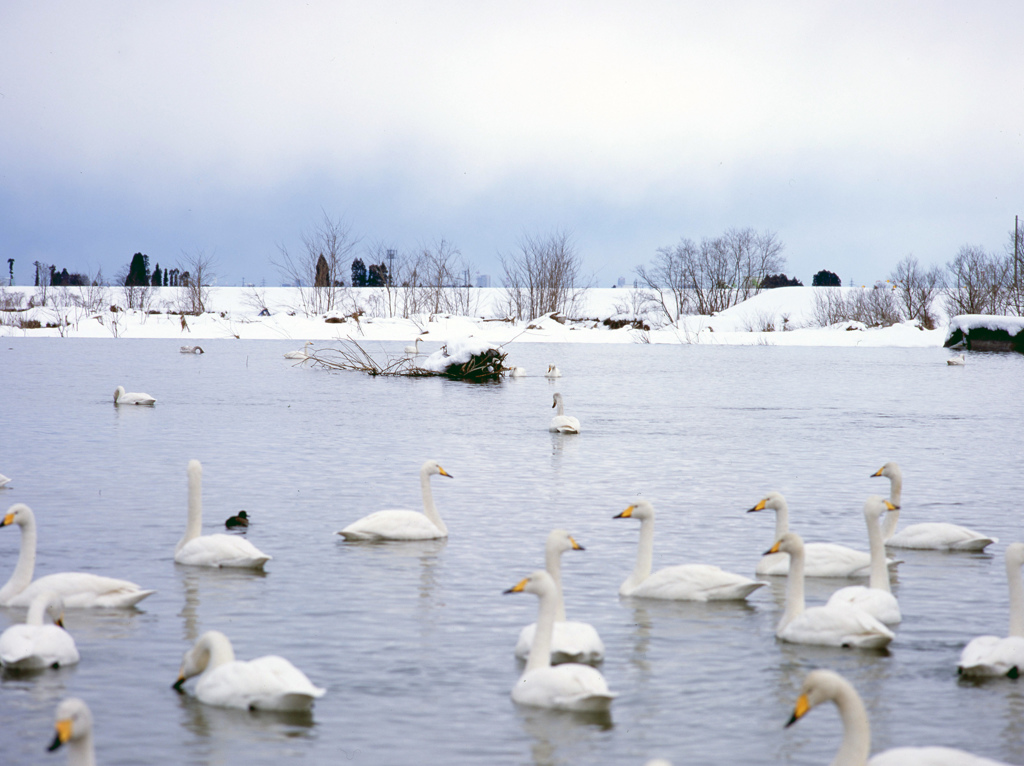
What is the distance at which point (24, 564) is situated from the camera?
6.64m

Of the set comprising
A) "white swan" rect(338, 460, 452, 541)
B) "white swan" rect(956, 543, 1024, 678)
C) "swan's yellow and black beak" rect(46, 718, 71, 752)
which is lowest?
"white swan" rect(956, 543, 1024, 678)

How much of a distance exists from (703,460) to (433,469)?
5411mm

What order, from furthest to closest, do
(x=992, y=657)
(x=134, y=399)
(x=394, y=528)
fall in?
(x=134, y=399), (x=394, y=528), (x=992, y=657)

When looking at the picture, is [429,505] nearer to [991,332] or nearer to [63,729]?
[63,729]

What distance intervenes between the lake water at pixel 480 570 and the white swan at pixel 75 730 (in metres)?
0.87

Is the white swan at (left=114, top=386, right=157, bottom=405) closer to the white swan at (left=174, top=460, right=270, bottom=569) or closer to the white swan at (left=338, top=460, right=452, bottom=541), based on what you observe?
the white swan at (left=338, top=460, right=452, bottom=541)

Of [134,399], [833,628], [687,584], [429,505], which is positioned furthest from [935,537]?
[134,399]

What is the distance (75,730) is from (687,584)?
4205mm

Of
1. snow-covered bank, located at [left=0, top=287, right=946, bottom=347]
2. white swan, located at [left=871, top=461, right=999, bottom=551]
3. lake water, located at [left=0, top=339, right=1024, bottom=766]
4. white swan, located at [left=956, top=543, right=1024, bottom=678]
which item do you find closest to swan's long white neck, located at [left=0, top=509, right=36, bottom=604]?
lake water, located at [left=0, top=339, right=1024, bottom=766]

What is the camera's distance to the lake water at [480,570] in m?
4.83

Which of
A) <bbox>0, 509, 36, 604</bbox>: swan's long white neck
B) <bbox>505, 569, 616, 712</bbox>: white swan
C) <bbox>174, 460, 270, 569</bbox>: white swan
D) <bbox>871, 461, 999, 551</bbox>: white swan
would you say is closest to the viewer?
<bbox>505, 569, 616, 712</bbox>: white swan

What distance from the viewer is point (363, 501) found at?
1056cm

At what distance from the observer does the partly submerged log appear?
163ft

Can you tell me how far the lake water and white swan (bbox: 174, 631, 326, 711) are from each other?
0.23 feet
